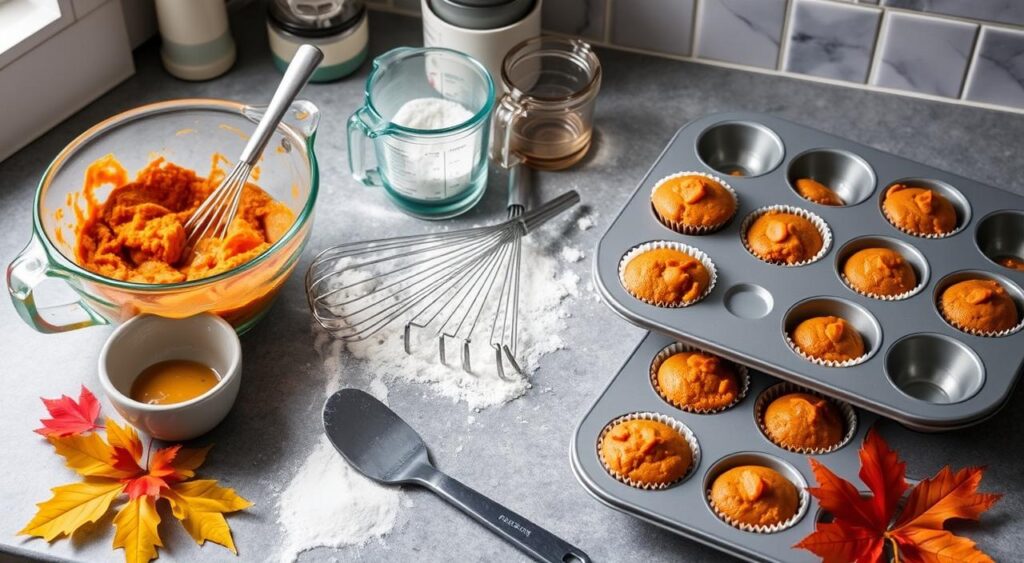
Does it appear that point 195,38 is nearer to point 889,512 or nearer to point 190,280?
point 190,280

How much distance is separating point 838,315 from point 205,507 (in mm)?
594

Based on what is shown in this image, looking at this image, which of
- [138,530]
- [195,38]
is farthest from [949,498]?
[195,38]

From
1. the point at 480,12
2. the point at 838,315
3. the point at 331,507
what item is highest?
the point at 480,12

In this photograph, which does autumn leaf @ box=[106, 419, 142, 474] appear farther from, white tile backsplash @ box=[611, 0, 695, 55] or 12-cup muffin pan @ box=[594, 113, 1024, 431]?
white tile backsplash @ box=[611, 0, 695, 55]

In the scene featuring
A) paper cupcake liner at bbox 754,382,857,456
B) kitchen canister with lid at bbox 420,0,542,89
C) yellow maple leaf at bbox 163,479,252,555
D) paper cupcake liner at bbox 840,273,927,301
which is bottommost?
yellow maple leaf at bbox 163,479,252,555

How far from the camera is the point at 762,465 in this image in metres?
0.94

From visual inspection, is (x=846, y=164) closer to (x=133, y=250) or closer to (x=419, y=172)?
(x=419, y=172)

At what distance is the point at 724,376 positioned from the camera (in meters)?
0.98

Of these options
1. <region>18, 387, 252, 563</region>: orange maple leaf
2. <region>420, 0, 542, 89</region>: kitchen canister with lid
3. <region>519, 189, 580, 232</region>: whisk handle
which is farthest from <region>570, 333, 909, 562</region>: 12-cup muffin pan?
<region>420, 0, 542, 89</region>: kitchen canister with lid

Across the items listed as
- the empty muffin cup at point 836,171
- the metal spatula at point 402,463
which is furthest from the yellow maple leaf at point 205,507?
the empty muffin cup at point 836,171

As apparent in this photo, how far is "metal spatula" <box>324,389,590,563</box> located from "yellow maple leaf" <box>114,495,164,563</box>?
0.17 m

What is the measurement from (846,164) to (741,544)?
1.48 feet

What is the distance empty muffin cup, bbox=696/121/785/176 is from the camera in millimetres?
1140

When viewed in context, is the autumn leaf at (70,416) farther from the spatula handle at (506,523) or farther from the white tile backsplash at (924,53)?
the white tile backsplash at (924,53)
